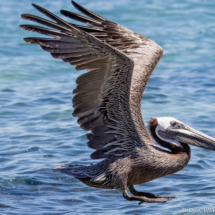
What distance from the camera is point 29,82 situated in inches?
452

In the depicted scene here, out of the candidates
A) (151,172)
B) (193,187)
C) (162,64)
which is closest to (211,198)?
(193,187)

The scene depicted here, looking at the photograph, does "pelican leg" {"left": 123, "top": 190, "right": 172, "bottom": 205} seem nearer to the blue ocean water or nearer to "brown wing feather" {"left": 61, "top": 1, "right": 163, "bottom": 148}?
the blue ocean water

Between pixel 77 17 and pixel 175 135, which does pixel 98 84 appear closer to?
pixel 77 17

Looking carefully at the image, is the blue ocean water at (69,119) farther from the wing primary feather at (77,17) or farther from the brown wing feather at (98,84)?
the wing primary feather at (77,17)

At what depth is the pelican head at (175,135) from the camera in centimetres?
571

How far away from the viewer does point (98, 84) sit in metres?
5.22

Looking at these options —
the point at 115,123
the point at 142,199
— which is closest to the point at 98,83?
the point at 115,123

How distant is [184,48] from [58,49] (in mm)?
11126

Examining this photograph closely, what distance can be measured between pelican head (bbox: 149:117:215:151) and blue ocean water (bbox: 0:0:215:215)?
2.55 feet

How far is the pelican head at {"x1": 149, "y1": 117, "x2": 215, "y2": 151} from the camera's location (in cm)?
571

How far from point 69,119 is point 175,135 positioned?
3653 millimetres

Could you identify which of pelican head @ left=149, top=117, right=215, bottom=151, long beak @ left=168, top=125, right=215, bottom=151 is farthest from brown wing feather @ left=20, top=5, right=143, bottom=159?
long beak @ left=168, top=125, right=215, bottom=151

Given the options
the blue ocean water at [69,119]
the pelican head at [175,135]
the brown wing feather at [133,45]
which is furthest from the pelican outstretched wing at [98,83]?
the blue ocean water at [69,119]

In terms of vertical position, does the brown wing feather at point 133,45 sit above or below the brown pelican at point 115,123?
above
